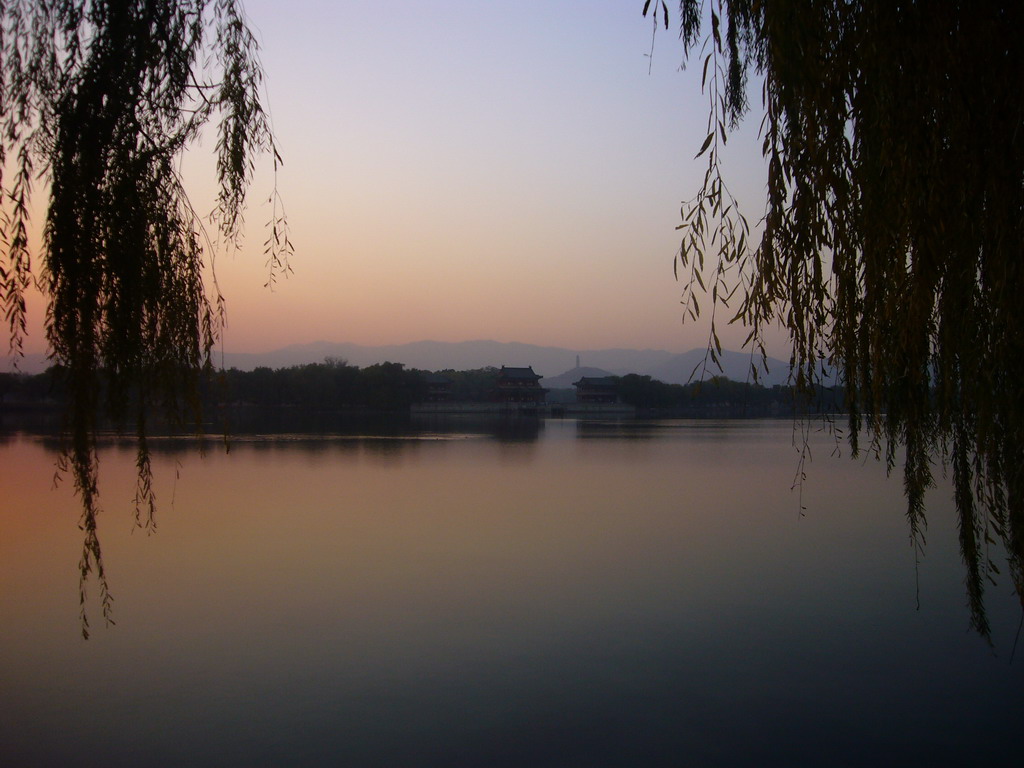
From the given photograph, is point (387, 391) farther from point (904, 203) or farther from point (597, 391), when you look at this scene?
point (904, 203)

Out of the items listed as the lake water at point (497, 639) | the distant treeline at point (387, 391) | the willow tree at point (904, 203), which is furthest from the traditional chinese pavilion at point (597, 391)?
the willow tree at point (904, 203)

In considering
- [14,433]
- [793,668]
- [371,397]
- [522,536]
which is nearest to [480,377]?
[371,397]

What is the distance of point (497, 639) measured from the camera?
4.89 metres

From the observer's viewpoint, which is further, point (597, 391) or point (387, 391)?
point (597, 391)

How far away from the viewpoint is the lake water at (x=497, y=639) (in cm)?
354

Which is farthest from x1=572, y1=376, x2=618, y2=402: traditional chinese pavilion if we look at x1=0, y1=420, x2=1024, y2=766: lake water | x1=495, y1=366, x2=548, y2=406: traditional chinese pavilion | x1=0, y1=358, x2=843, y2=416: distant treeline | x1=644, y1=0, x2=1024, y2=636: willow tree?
x1=644, y1=0, x2=1024, y2=636: willow tree

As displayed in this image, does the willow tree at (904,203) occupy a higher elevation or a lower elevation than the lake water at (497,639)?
higher

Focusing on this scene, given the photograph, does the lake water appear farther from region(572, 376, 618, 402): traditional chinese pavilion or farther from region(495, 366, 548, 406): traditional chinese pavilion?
region(572, 376, 618, 402): traditional chinese pavilion

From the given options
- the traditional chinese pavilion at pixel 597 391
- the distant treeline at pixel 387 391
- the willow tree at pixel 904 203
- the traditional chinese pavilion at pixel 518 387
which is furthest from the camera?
the traditional chinese pavilion at pixel 597 391

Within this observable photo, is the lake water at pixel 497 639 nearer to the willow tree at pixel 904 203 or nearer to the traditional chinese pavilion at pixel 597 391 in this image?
the willow tree at pixel 904 203

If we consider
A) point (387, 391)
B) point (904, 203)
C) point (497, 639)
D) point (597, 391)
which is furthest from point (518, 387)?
point (904, 203)

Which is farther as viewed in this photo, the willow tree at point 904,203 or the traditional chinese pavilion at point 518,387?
the traditional chinese pavilion at point 518,387

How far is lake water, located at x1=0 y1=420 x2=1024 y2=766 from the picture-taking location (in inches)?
139

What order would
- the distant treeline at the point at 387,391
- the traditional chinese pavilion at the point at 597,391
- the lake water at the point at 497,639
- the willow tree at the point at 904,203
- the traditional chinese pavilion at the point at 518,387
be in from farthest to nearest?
the traditional chinese pavilion at the point at 597,391 < the traditional chinese pavilion at the point at 518,387 < the distant treeline at the point at 387,391 < the lake water at the point at 497,639 < the willow tree at the point at 904,203
